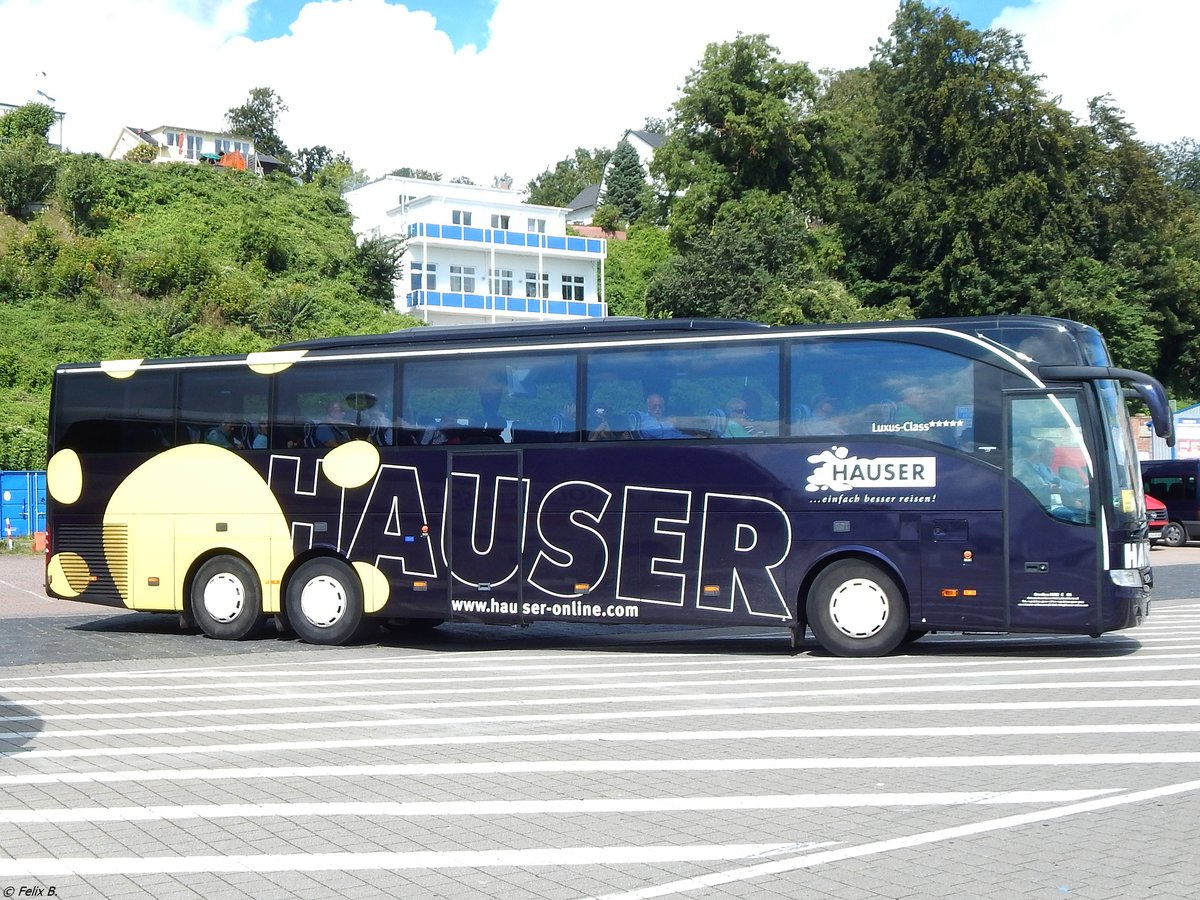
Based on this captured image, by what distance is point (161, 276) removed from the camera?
57.0 meters

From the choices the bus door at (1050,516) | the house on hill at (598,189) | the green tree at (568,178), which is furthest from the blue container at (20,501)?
the green tree at (568,178)

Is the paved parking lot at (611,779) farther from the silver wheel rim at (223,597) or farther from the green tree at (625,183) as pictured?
the green tree at (625,183)

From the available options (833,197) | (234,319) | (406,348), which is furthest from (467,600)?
(833,197)

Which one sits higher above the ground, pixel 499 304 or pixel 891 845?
pixel 499 304

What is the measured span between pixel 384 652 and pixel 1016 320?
8.24m

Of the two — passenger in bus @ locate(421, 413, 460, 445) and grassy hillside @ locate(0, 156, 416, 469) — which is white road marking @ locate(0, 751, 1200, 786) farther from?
grassy hillside @ locate(0, 156, 416, 469)

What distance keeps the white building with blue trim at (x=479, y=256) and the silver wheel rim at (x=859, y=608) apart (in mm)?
57683

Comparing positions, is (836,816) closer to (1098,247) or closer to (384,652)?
(384,652)

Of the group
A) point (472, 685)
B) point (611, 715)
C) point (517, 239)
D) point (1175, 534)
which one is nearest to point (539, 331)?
point (472, 685)

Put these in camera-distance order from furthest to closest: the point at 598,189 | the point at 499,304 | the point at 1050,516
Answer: the point at 598,189 < the point at 499,304 < the point at 1050,516

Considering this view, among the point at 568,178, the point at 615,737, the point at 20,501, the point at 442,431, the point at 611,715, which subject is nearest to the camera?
the point at 615,737

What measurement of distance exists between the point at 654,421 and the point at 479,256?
6351 cm

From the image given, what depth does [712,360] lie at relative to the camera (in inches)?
586

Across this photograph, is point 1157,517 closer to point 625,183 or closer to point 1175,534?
point 1175,534
